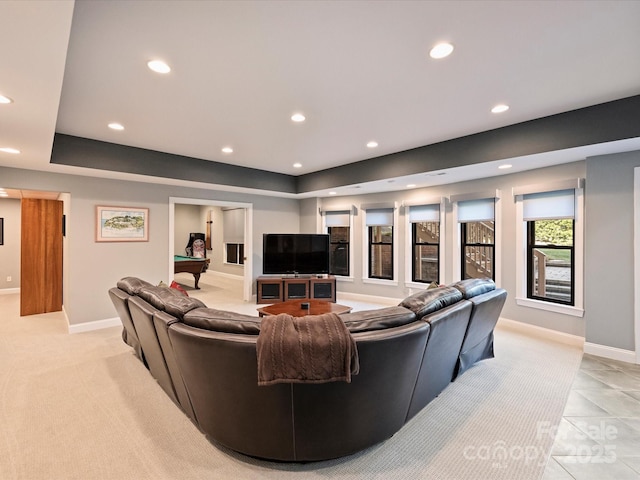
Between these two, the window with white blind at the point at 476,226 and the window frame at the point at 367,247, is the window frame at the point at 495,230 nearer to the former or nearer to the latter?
the window with white blind at the point at 476,226

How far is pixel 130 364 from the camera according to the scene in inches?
129

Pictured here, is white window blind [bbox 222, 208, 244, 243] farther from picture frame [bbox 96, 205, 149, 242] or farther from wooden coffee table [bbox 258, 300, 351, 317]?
wooden coffee table [bbox 258, 300, 351, 317]

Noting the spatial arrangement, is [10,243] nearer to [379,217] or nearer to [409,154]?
[379,217]

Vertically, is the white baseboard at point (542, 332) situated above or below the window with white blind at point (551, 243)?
below

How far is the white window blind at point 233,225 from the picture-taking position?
8.70 meters

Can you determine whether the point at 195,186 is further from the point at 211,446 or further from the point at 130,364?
the point at 211,446

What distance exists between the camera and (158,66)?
2258 millimetres

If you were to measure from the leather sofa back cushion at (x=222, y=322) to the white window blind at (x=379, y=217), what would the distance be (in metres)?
4.84

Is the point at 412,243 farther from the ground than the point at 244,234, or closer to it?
closer to it

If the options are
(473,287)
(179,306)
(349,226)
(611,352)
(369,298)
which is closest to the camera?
(179,306)

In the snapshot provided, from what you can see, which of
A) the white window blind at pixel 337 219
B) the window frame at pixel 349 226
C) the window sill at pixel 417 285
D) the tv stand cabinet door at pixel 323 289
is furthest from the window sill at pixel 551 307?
the white window blind at pixel 337 219

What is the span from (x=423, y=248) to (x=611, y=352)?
3.07 metres

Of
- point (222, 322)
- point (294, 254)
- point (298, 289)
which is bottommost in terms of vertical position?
point (298, 289)

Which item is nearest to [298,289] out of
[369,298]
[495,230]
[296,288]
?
[296,288]
